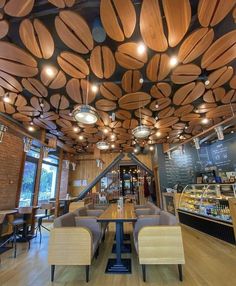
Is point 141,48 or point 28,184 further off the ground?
point 141,48

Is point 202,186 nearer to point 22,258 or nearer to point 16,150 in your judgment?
point 22,258

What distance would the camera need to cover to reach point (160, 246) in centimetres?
247

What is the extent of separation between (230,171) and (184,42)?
6.74 m

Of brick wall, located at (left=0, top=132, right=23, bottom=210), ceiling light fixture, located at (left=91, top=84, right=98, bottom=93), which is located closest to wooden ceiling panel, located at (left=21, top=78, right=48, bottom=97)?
ceiling light fixture, located at (left=91, top=84, right=98, bottom=93)

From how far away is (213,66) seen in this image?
116 inches

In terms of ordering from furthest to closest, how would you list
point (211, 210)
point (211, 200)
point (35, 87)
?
point (211, 200) < point (211, 210) < point (35, 87)

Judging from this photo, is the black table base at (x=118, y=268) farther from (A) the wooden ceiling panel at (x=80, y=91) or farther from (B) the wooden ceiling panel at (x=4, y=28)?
(B) the wooden ceiling panel at (x=4, y=28)

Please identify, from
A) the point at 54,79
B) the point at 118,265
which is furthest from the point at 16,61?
the point at 118,265

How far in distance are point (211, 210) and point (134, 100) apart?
12.7ft

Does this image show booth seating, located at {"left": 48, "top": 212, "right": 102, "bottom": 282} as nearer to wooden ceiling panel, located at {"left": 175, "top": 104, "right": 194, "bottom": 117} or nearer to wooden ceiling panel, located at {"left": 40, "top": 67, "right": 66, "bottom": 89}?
wooden ceiling panel, located at {"left": 40, "top": 67, "right": 66, "bottom": 89}

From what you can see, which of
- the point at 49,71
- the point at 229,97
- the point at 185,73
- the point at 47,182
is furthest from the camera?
the point at 47,182

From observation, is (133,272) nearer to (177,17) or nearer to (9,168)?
(177,17)

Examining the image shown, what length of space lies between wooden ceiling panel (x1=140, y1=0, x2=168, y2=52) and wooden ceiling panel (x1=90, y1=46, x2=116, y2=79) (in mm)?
636

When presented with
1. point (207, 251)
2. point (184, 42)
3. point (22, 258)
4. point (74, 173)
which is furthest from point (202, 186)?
point (74, 173)
